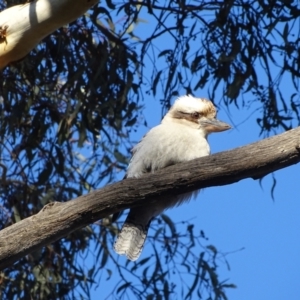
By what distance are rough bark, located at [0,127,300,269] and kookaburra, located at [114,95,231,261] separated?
0.94 metres

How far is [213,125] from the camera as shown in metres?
4.39

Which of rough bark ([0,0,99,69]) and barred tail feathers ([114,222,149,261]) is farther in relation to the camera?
barred tail feathers ([114,222,149,261])

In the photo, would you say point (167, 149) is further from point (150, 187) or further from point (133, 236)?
point (150, 187)

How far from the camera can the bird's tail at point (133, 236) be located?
430 cm


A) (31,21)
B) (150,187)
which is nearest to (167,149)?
(31,21)

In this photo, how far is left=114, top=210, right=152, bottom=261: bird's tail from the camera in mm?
4297

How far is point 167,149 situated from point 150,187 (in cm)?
102

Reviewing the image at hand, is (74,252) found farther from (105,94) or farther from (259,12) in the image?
(259,12)

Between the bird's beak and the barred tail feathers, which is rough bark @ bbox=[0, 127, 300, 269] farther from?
the bird's beak

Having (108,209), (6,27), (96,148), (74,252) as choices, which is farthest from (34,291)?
(108,209)

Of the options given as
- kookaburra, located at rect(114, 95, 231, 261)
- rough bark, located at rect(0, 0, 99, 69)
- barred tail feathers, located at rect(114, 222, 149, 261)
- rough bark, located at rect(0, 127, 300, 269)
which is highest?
rough bark, located at rect(0, 0, 99, 69)

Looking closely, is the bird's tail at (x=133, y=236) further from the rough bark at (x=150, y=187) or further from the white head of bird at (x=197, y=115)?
the rough bark at (x=150, y=187)

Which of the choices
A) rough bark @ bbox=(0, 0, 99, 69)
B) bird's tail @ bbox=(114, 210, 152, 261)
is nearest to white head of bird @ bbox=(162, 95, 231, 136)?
bird's tail @ bbox=(114, 210, 152, 261)

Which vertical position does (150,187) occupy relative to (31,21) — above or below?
below
